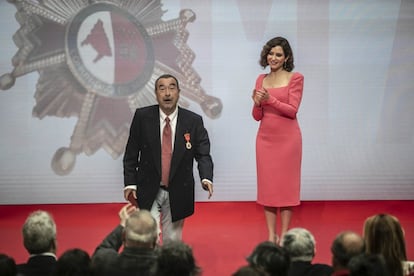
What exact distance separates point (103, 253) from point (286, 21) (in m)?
4.24

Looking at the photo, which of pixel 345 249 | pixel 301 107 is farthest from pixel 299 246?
pixel 301 107

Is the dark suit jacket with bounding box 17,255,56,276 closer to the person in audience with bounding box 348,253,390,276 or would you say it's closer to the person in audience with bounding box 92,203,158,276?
the person in audience with bounding box 92,203,158,276

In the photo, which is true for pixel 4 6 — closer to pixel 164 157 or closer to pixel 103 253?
pixel 164 157

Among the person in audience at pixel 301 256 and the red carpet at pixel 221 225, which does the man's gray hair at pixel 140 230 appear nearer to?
the person in audience at pixel 301 256

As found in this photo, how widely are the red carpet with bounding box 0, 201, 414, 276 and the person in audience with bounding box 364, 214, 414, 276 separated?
4.93ft

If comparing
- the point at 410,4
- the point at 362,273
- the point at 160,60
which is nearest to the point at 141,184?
Answer: the point at 362,273

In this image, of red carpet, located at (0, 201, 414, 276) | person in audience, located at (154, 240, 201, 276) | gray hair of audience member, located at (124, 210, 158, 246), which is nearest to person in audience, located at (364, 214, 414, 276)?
person in audience, located at (154, 240, 201, 276)

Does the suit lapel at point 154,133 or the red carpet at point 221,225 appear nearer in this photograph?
the suit lapel at point 154,133

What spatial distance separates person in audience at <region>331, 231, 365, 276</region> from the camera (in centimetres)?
326

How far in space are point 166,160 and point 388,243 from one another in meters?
1.71

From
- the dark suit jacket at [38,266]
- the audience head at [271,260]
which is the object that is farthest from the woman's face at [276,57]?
the dark suit jacket at [38,266]

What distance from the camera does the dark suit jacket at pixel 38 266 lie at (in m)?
3.26

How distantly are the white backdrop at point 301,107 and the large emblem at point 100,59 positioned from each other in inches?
3.6

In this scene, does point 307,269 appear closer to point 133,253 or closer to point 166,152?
point 133,253
